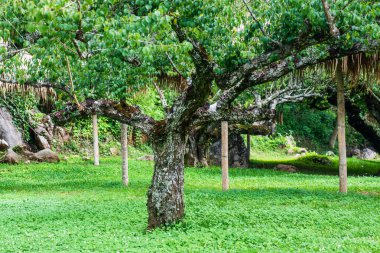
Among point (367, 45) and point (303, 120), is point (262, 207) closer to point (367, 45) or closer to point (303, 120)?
point (367, 45)

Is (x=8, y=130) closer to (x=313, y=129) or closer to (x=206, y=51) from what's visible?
(x=206, y=51)

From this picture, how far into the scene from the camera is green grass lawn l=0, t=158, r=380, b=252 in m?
8.45

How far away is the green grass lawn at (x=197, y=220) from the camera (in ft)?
27.7

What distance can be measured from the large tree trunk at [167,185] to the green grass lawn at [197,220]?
292 millimetres

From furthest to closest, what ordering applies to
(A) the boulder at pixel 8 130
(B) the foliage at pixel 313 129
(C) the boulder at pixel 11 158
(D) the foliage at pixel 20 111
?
(B) the foliage at pixel 313 129
(D) the foliage at pixel 20 111
(A) the boulder at pixel 8 130
(C) the boulder at pixel 11 158

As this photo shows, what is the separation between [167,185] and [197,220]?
111 cm

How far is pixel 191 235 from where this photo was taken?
9008 millimetres

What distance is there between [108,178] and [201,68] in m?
12.1

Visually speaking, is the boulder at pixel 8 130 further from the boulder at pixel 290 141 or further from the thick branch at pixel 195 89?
the boulder at pixel 290 141

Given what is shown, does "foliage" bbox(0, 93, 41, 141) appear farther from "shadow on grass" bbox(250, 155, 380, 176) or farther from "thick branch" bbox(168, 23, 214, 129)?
"thick branch" bbox(168, 23, 214, 129)

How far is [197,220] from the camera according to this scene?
1041 centimetres

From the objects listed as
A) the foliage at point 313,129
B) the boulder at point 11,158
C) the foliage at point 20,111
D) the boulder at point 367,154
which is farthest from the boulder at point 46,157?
the boulder at point 367,154

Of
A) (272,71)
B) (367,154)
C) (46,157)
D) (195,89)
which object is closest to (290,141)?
(367,154)

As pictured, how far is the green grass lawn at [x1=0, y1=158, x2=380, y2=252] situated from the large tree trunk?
11.5 inches
